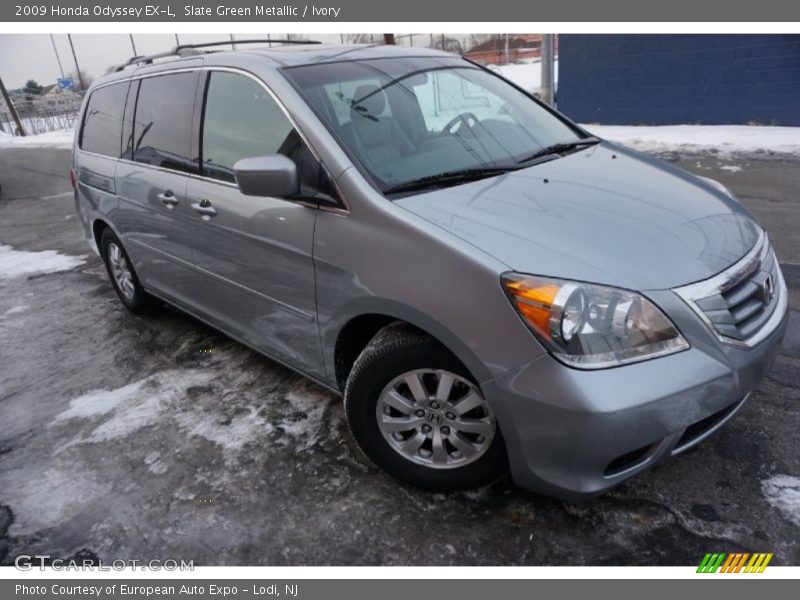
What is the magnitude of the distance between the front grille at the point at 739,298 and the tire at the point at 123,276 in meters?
3.78

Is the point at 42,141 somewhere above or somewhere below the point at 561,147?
below

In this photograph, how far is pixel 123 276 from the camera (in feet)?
15.1

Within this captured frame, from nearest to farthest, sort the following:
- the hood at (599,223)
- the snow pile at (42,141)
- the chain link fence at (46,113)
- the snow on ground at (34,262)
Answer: the hood at (599,223) → the snow on ground at (34,262) → the snow pile at (42,141) → the chain link fence at (46,113)

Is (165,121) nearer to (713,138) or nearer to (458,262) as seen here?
(458,262)

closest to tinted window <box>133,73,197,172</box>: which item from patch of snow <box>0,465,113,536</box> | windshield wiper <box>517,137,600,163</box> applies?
patch of snow <box>0,465,113,536</box>

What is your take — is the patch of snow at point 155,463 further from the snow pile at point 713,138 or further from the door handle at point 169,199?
the snow pile at point 713,138

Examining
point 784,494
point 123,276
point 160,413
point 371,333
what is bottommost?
point 160,413

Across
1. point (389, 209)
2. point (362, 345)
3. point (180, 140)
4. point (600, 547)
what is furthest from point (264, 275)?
point (600, 547)

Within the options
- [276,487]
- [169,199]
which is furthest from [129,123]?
[276,487]

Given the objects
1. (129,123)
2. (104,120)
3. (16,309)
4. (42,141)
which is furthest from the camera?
(42,141)

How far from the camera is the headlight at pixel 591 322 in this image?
6.30 feet

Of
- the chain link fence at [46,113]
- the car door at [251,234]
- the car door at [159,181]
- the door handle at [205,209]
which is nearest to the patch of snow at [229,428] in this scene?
the car door at [251,234]

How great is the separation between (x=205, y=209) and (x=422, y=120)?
3.98ft

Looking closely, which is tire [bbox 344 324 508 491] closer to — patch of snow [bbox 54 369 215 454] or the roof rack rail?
patch of snow [bbox 54 369 215 454]
